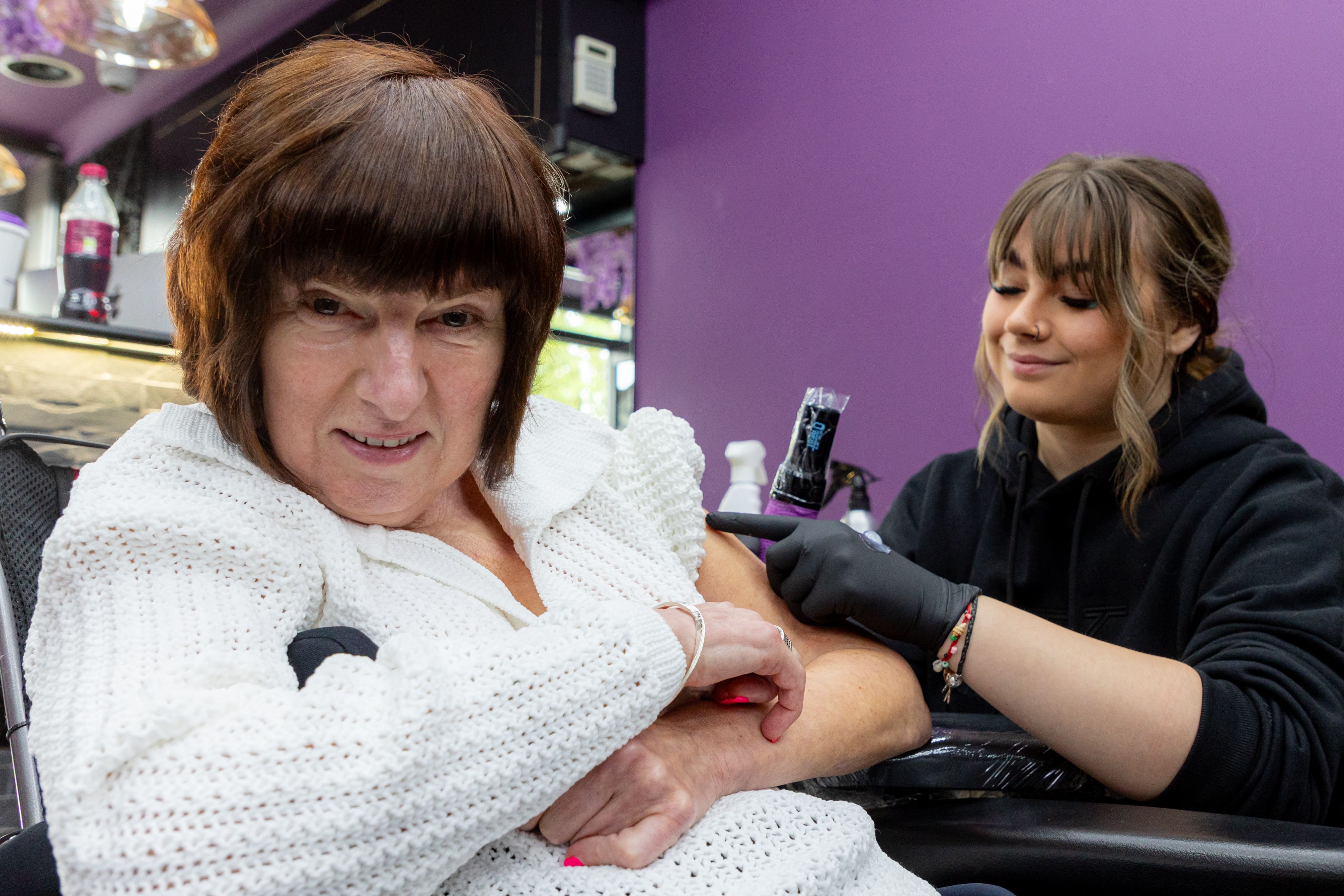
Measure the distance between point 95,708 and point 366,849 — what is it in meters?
0.21

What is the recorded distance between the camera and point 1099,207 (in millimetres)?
1562

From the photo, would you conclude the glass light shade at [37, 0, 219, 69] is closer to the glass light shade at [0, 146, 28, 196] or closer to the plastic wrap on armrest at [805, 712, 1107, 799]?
the glass light shade at [0, 146, 28, 196]

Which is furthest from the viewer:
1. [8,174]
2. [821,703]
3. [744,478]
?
[8,174]

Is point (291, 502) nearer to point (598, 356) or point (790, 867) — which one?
point (790, 867)

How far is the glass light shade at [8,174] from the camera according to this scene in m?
3.54

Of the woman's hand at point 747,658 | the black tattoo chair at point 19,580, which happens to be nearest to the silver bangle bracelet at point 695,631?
the woman's hand at point 747,658

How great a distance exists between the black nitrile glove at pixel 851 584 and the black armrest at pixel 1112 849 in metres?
0.28

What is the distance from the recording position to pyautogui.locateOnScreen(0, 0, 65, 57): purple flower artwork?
352 cm

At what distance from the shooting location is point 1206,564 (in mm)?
1436

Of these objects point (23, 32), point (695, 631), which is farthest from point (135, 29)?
point (695, 631)

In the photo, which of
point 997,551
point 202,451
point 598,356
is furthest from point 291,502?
point 598,356

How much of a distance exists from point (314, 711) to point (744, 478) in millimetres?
1317

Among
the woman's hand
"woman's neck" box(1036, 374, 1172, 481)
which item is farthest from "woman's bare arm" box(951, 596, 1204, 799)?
"woman's neck" box(1036, 374, 1172, 481)

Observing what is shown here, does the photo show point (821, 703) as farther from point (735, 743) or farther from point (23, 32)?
point (23, 32)
